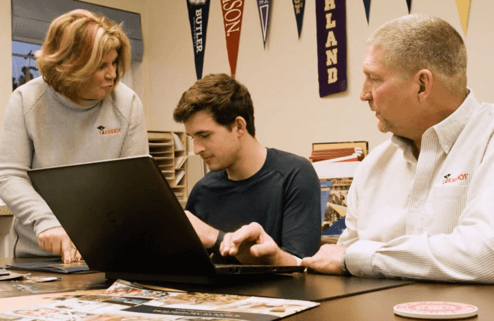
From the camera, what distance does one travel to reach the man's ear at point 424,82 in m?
1.28

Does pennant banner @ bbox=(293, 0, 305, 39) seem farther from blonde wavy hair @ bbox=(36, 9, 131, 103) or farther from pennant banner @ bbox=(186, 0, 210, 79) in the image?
blonde wavy hair @ bbox=(36, 9, 131, 103)

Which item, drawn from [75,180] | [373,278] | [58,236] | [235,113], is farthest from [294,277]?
[235,113]

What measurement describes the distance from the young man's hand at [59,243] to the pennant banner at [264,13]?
266 cm

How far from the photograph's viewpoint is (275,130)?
3896mm

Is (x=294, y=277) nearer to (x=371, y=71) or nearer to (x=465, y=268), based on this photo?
(x=465, y=268)

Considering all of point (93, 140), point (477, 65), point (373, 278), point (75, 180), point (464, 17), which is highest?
point (464, 17)

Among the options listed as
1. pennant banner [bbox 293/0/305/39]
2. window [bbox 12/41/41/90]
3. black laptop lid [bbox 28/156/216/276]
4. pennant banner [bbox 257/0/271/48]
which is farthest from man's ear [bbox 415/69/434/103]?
window [bbox 12/41/41/90]

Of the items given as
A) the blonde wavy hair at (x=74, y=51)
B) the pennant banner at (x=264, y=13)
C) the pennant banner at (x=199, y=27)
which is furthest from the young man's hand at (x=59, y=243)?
the pennant banner at (x=199, y=27)

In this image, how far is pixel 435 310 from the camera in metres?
0.71

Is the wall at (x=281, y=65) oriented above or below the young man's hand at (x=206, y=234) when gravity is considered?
above

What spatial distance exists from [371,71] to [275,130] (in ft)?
8.44

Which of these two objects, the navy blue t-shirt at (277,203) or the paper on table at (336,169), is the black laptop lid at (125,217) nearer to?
the navy blue t-shirt at (277,203)

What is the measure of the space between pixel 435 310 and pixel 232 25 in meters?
3.62

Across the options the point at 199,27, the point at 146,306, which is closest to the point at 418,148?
the point at 146,306
